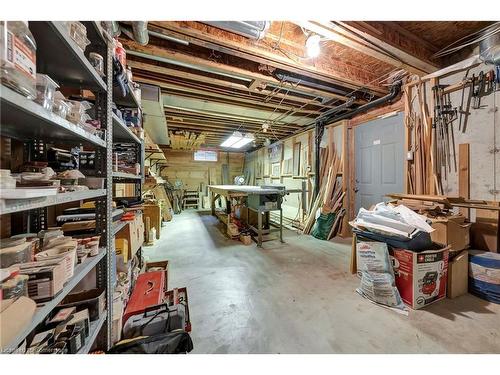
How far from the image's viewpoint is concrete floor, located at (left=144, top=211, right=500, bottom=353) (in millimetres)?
1389

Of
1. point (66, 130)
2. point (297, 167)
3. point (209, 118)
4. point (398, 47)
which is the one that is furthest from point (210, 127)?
point (66, 130)

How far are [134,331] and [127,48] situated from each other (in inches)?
103

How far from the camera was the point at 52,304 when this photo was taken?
724 millimetres

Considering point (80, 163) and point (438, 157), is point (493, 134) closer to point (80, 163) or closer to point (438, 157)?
point (438, 157)

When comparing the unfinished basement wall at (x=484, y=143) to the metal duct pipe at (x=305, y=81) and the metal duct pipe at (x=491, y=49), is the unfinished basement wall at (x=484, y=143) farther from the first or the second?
the metal duct pipe at (x=305, y=81)

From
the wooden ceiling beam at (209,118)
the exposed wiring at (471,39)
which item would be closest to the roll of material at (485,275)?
the exposed wiring at (471,39)

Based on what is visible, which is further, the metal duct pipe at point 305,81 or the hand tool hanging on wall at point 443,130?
the metal duct pipe at point 305,81

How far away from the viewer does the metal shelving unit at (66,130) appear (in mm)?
666

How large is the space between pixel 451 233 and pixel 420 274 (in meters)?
0.64

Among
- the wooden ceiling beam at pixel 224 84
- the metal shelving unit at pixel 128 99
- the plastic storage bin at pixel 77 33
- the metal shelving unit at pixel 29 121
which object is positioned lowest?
the metal shelving unit at pixel 29 121

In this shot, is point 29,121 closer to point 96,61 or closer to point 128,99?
point 96,61

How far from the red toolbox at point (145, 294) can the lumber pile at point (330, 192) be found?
10.5 feet

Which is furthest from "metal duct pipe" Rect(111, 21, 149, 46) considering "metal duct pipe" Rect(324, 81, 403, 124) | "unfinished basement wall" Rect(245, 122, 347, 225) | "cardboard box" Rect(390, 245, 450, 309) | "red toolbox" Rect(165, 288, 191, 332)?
"unfinished basement wall" Rect(245, 122, 347, 225)

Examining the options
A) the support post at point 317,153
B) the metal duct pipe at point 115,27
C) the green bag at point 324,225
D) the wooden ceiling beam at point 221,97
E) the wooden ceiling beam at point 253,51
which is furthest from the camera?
the support post at point 317,153
